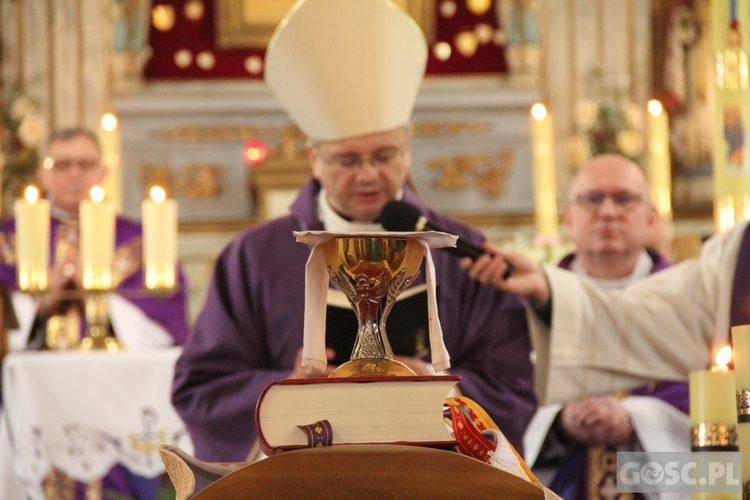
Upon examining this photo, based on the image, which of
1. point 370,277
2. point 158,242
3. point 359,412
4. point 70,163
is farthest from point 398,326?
point 70,163

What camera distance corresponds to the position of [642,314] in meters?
3.29

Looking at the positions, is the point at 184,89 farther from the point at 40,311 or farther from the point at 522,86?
the point at 40,311

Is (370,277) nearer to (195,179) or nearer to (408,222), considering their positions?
(408,222)

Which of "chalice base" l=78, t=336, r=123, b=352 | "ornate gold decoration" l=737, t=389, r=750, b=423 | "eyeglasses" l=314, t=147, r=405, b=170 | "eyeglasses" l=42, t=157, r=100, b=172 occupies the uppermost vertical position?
"eyeglasses" l=314, t=147, r=405, b=170

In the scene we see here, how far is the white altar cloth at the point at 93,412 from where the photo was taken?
4.18 metres

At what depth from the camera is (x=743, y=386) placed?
1936mm

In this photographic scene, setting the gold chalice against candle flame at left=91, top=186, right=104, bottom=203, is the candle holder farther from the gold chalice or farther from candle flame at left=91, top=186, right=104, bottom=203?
the gold chalice

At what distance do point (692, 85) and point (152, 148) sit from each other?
10.9 feet

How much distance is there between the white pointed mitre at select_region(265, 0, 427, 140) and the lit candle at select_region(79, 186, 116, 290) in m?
1.59

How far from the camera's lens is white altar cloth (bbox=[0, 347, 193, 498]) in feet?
13.7

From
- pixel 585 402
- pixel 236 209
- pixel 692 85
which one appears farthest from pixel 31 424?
pixel 692 85

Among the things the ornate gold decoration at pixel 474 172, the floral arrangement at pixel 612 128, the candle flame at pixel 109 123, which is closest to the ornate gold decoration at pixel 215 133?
the ornate gold decoration at pixel 474 172

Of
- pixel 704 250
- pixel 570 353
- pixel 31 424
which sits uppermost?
pixel 704 250

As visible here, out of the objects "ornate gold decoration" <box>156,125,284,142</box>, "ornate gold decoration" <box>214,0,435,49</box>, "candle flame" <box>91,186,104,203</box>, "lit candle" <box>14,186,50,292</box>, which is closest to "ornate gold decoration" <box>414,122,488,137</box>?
"ornate gold decoration" <box>214,0,435,49</box>
